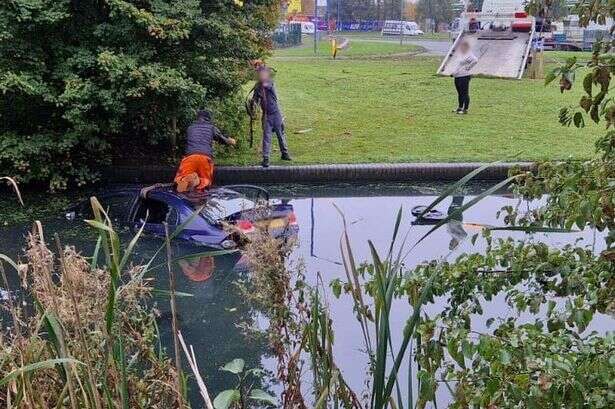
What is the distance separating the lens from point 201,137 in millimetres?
9047

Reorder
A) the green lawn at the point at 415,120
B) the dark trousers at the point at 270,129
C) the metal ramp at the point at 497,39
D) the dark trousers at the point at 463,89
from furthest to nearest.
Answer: the metal ramp at the point at 497,39 < the dark trousers at the point at 463,89 < the green lawn at the point at 415,120 < the dark trousers at the point at 270,129

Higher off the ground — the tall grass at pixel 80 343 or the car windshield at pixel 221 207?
the tall grass at pixel 80 343

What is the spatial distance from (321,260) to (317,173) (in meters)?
3.78

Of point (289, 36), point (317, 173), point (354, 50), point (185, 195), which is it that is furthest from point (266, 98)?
point (289, 36)

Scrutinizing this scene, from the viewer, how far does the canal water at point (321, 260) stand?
479 centimetres

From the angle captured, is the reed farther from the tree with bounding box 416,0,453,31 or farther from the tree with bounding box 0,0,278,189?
the tree with bounding box 416,0,453,31

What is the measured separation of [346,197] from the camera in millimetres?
9930

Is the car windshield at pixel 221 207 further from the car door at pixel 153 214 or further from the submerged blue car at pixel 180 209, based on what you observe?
the car door at pixel 153 214

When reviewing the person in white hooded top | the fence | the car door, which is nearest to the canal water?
the car door

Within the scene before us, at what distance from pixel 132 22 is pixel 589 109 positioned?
822cm

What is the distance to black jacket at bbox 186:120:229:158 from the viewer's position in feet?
29.3

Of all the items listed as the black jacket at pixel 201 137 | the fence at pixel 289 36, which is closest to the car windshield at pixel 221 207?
the black jacket at pixel 201 137

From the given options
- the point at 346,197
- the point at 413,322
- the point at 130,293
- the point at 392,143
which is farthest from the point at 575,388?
the point at 392,143

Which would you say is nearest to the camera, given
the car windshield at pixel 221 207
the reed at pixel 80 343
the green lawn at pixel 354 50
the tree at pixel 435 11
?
the reed at pixel 80 343
